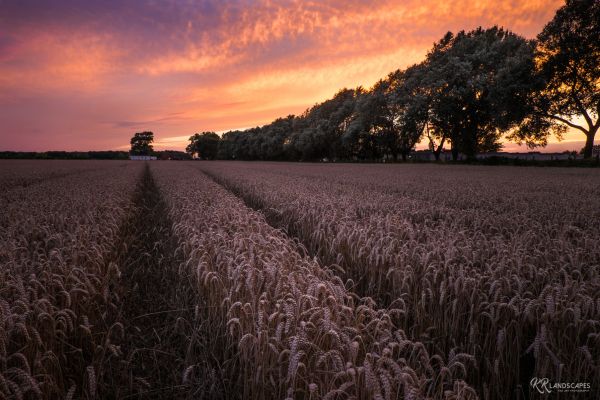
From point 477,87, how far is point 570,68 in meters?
8.70

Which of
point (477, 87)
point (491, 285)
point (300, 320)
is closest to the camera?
→ point (300, 320)

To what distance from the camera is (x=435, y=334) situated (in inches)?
145

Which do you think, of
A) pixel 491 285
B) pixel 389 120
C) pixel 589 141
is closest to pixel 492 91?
pixel 589 141

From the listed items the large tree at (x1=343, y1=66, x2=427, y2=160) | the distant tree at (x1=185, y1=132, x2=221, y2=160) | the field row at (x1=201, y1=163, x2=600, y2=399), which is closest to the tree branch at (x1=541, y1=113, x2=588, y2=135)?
the large tree at (x1=343, y1=66, x2=427, y2=160)

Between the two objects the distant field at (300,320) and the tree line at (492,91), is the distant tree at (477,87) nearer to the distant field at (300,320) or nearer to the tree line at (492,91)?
the tree line at (492,91)

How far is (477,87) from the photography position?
41875 millimetres

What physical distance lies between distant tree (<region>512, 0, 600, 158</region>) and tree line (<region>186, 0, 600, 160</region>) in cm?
8

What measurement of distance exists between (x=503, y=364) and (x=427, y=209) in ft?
22.9

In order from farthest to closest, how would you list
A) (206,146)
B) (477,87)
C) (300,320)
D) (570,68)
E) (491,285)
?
(206,146) → (477,87) → (570,68) → (491,285) → (300,320)

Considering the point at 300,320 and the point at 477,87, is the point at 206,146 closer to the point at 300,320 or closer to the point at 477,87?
the point at 477,87

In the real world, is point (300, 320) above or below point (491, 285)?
below

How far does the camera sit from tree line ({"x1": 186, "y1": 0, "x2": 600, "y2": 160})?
3606 centimetres

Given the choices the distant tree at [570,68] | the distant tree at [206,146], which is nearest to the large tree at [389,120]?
the distant tree at [570,68]

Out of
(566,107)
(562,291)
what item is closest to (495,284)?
(562,291)
